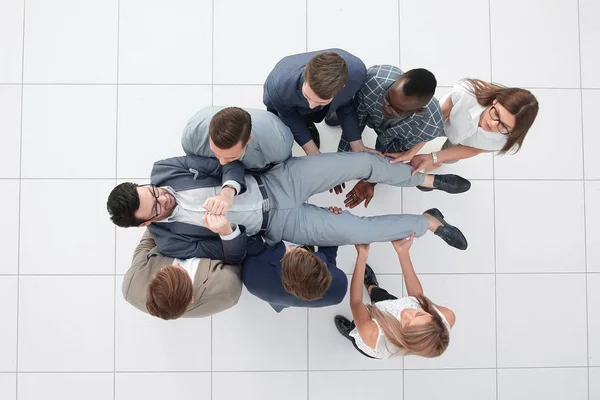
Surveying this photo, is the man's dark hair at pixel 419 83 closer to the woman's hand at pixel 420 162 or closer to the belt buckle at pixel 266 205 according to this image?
the woman's hand at pixel 420 162

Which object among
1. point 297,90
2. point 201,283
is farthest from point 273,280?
point 297,90

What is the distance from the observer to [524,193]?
9.02 feet

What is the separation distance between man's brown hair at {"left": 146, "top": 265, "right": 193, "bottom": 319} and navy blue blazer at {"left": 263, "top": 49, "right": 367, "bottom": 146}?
94 cm

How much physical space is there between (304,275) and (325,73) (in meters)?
0.87

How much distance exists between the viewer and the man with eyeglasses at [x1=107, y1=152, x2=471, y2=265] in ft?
5.88

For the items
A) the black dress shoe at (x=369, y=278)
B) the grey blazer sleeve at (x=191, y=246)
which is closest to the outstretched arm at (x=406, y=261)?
the black dress shoe at (x=369, y=278)

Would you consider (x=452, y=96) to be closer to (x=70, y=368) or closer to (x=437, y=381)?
(x=437, y=381)

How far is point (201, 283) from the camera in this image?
181 centimetres

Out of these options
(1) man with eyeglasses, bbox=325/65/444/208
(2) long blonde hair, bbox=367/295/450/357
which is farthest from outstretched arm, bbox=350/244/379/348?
(1) man with eyeglasses, bbox=325/65/444/208

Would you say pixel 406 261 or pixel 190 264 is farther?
pixel 406 261

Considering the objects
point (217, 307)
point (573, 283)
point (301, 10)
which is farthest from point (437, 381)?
point (301, 10)

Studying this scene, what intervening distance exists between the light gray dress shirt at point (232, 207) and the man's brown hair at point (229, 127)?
37 cm

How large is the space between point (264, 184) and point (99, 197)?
4.30ft

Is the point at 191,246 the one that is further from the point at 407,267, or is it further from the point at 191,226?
the point at 407,267
